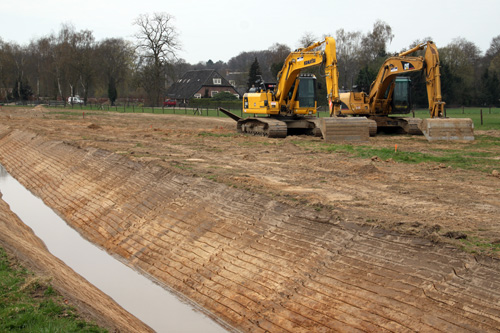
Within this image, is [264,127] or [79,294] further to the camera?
[264,127]

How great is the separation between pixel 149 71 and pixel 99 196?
67292 millimetres

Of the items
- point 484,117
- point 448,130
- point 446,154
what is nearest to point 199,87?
point 484,117

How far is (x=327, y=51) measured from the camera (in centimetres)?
2375

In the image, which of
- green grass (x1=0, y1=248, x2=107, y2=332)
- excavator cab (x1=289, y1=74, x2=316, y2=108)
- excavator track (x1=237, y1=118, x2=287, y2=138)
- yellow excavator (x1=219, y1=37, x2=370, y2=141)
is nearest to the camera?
green grass (x1=0, y1=248, x2=107, y2=332)

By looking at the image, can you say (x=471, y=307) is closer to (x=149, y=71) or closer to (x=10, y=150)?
(x=10, y=150)

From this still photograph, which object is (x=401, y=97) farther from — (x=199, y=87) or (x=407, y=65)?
(x=199, y=87)

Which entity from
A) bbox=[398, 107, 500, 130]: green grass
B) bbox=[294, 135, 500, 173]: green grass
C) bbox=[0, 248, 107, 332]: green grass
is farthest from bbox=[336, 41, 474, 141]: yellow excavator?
bbox=[0, 248, 107, 332]: green grass

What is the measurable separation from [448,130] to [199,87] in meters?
72.8

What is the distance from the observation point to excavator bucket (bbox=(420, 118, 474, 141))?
22359mm

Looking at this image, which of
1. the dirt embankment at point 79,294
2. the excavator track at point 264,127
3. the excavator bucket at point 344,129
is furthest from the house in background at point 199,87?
the dirt embankment at point 79,294

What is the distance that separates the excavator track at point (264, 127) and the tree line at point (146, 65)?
40327mm

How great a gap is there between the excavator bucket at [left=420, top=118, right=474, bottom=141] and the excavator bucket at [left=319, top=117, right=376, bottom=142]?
2541 millimetres

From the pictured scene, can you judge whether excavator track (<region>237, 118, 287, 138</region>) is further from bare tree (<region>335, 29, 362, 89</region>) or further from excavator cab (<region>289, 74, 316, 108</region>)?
bare tree (<region>335, 29, 362, 89</region>)

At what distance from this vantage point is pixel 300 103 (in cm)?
2661
